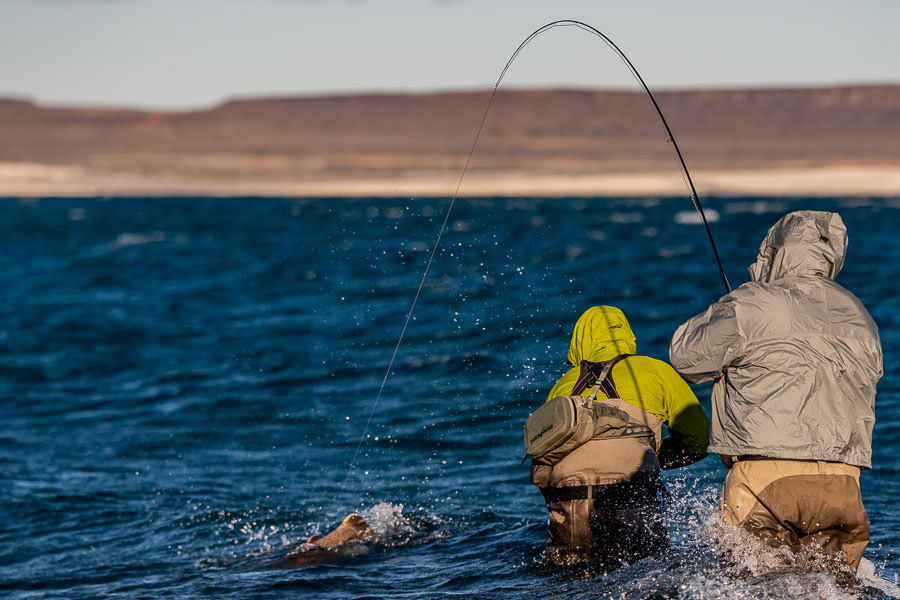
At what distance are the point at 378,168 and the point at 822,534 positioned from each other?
148870 millimetres

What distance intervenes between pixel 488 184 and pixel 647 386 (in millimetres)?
131093

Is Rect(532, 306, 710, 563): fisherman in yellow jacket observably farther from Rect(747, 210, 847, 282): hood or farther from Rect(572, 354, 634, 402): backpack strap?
Rect(747, 210, 847, 282): hood

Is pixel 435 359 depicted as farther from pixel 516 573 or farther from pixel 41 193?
pixel 41 193

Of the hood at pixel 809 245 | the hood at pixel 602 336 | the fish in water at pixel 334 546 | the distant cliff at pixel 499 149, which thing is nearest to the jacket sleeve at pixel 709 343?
the hood at pixel 809 245

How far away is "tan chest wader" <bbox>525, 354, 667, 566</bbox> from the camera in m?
5.47

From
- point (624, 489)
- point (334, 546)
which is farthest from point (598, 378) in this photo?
point (334, 546)

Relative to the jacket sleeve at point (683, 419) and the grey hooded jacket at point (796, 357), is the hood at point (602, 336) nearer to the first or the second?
the jacket sleeve at point (683, 419)

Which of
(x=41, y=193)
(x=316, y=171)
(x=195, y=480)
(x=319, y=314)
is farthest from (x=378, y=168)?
(x=195, y=480)

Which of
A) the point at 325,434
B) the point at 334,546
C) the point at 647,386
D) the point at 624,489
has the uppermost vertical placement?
the point at 647,386

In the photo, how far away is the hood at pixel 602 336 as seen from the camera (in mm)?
5793

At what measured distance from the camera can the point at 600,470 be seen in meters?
5.67

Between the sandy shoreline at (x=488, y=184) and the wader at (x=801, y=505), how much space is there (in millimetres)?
111754

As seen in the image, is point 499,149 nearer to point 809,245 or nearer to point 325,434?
point 325,434

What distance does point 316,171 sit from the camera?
15088 cm
